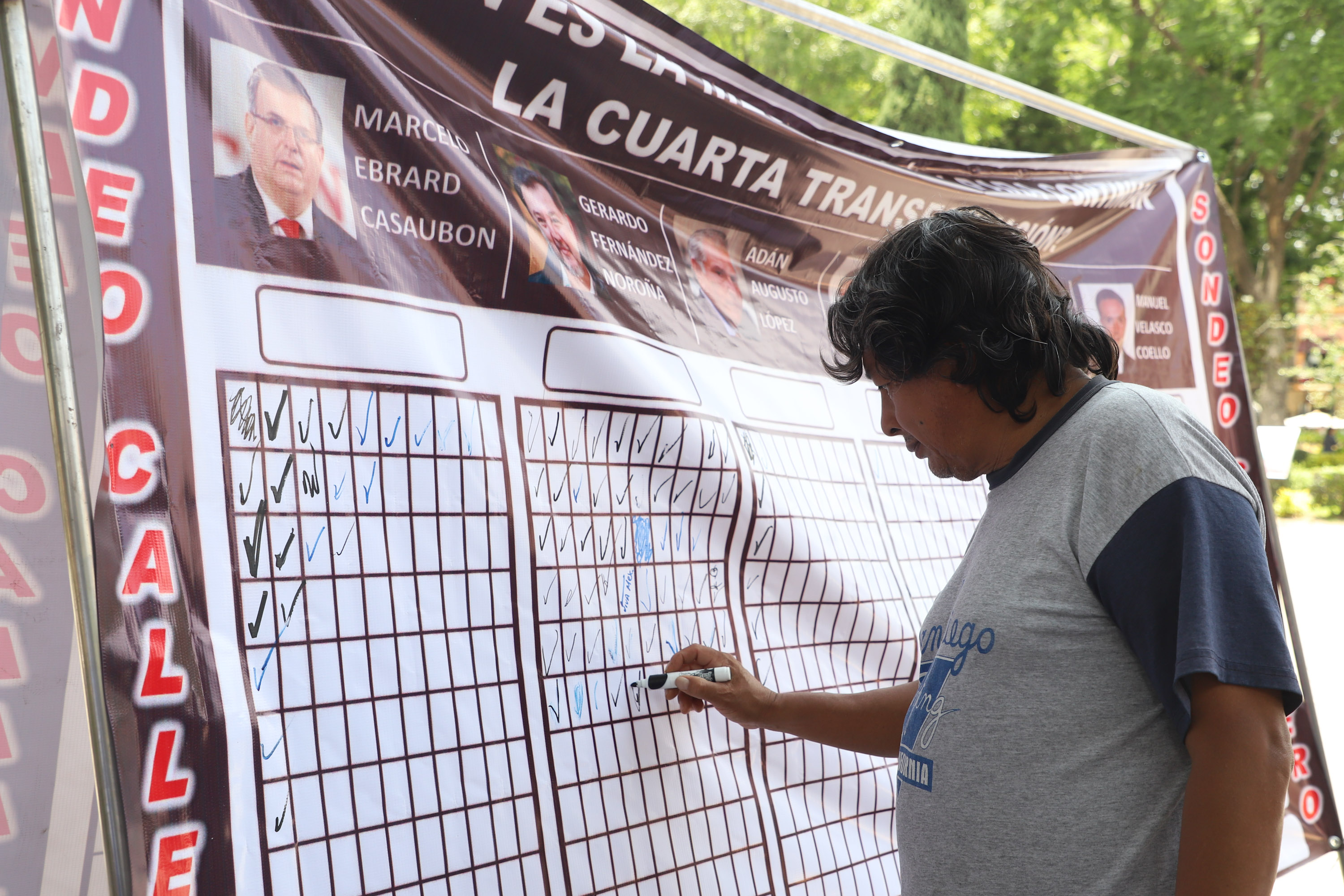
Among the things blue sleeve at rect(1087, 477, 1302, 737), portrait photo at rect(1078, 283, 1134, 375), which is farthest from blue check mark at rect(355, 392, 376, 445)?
portrait photo at rect(1078, 283, 1134, 375)

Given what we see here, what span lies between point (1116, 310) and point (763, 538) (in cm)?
160

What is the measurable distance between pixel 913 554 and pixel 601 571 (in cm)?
83

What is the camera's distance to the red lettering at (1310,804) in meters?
2.76

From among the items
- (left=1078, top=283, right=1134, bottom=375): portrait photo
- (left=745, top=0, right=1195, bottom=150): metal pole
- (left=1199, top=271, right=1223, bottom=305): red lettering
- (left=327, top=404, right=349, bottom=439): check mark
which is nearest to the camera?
(left=327, top=404, right=349, bottom=439): check mark

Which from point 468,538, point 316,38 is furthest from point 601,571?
point 316,38

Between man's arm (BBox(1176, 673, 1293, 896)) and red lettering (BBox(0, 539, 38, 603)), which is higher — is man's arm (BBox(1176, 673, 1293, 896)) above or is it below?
below

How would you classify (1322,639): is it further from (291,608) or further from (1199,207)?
(291,608)

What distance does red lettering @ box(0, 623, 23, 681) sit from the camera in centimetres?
103

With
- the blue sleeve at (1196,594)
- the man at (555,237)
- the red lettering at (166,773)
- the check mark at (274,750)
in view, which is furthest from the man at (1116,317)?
the red lettering at (166,773)

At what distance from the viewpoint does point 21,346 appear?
106cm

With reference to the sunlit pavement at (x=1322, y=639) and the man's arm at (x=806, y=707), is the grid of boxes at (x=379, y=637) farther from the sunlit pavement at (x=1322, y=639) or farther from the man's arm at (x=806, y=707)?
the sunlit pavement at (x=1322, y=639)

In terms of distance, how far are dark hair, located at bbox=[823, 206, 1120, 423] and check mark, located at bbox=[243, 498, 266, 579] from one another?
0.72 metres

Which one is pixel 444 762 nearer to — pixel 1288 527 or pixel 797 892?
pixel 797 892

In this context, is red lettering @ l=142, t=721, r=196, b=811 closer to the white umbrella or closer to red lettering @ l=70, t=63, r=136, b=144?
red lettering @ l=70, t=63, r=136, b=144
